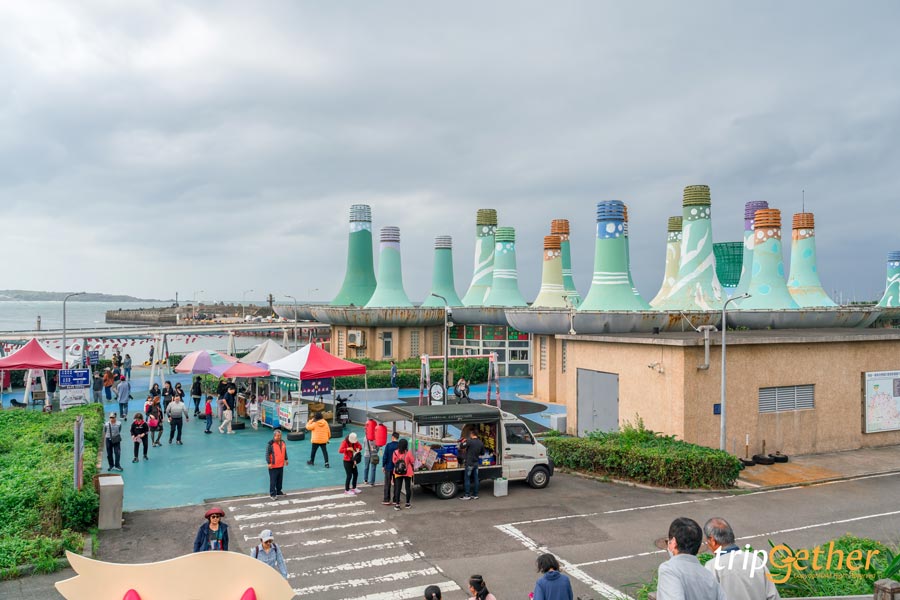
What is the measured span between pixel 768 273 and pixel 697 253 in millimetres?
4202

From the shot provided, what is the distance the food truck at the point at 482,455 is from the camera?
52.1 ft

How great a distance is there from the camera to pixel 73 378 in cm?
2353

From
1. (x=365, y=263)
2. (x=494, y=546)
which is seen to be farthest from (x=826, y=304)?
(x=494, y=546)

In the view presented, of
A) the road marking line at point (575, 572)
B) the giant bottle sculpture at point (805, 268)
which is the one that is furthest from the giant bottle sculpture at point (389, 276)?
the road marking line at point (575, 572)

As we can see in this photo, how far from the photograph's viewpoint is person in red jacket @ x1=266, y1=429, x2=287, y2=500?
15.4 meters

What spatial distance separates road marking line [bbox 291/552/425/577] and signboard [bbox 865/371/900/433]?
1713 cm

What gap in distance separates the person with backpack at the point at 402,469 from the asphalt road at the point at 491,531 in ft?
1.42

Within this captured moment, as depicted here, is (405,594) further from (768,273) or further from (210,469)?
(768,273)

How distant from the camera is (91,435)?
1820 centimetres

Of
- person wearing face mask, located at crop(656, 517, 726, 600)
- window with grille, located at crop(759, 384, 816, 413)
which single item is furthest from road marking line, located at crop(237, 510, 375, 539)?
window with grille, located at crop(759, 384, 816, 413)

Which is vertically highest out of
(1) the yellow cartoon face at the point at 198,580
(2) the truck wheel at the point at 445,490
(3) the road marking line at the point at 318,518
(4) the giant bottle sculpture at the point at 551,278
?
(4) the giant bottle sculpture at the point at 551,278

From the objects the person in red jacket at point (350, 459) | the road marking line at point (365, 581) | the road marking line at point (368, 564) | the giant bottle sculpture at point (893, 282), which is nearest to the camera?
the road marking line at point (365, 581)

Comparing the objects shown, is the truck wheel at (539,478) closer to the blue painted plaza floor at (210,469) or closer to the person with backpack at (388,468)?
the person with backpack at (388,468)

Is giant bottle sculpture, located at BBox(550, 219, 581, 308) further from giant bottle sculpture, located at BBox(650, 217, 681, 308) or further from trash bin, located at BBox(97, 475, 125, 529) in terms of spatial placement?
trash bin, located at BBox(97, 475, 125, 529)
